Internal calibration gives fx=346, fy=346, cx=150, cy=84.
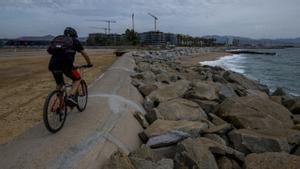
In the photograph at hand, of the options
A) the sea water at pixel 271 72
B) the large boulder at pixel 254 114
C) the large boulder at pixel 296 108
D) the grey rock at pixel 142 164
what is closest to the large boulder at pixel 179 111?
the large boulder at pixel 254 114

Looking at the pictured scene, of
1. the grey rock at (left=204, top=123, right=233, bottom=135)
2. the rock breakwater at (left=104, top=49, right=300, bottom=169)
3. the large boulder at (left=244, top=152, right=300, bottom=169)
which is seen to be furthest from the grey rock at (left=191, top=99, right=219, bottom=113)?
the large boulder at (left=244, top=152, right=300, bottom=169)

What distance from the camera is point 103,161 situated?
414cm

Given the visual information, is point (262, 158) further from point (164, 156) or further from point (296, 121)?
point (296, 121)

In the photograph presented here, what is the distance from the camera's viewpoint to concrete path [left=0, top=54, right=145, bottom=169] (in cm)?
407

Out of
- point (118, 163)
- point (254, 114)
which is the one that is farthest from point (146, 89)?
point (118, 163)

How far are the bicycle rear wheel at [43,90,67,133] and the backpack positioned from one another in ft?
2.05

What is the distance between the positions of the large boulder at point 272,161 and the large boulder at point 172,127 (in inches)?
45.5

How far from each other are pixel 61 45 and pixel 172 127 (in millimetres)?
2177

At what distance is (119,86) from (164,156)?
14.9 ft

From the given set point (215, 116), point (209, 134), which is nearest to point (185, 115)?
point (215, 116)

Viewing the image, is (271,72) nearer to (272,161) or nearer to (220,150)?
(220,150)

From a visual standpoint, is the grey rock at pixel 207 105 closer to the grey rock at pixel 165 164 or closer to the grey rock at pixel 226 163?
the grey rock at pixel 226 163

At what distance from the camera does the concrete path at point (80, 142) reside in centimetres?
407

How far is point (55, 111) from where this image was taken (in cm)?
520
